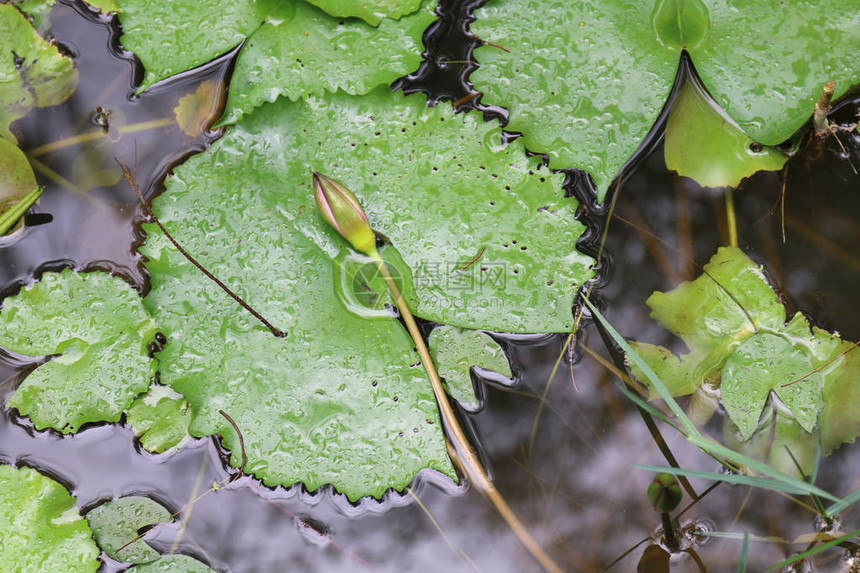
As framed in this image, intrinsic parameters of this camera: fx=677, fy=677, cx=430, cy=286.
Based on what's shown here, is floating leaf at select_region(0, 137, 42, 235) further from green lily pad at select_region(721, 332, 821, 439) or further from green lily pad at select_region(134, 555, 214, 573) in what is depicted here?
green lily pad at select_region(721, 332, 821, 439)

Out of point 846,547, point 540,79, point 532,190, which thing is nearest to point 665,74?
point 540,79

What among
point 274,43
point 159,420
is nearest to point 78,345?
point 159,420

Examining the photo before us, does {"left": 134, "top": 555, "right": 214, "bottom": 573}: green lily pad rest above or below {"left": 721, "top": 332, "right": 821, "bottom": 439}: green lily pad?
below

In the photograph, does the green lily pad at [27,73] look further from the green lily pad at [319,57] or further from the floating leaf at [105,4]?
the green lily pad at [319,57]

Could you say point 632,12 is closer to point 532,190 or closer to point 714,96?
point 714,96

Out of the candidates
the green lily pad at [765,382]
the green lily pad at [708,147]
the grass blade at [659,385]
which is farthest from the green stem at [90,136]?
the green lily pad at [765,382]

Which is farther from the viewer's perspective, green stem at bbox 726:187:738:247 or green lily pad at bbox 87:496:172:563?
green stem at bbox 726:187:738:247

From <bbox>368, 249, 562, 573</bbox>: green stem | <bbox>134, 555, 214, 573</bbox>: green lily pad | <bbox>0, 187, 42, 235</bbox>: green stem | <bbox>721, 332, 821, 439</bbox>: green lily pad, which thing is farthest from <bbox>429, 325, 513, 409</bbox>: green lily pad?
<bbox>0, 187, 42, 235</bbox>: green stem
